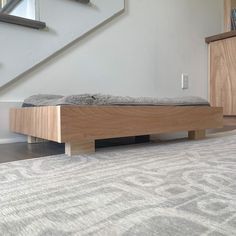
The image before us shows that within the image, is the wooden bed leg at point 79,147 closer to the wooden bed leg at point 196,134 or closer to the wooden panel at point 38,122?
the wooden panel at point 38,122

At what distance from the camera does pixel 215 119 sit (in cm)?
125

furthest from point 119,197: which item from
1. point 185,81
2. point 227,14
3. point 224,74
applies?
point 227,14

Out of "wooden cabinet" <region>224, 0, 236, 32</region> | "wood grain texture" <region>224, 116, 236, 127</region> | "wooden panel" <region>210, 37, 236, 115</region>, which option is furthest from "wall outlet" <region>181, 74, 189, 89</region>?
"wooden cabinet" <region>224, 0, 236, 32</region>

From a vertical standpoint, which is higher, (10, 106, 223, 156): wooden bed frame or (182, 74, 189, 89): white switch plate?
(182, 74, 189, 89): white switch plate

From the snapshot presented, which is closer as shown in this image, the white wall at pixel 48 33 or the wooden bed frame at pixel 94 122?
the wooden bed frame at pixel 94 122

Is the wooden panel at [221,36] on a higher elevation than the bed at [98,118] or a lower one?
higher

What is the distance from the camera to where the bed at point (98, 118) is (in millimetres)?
784

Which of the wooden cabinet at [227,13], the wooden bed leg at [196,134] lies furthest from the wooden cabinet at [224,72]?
the wooden bed leg at [196,134]

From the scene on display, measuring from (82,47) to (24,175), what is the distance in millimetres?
937

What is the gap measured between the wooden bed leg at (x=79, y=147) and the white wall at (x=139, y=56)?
50 centimetres

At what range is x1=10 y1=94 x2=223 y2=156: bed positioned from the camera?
2.57 ft

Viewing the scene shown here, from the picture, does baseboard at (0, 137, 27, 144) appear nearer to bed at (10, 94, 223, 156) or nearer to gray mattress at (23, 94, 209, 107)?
bed at (10, 94, 223, 156)

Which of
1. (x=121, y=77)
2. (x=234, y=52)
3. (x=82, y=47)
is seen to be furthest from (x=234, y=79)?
(x=82, y=47)

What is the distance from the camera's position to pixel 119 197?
17.5 inches
